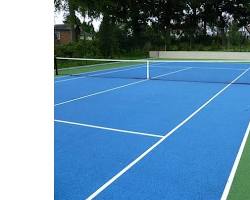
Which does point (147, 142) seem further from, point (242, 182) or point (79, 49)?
point (79, 49)

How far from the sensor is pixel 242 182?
4426 mm

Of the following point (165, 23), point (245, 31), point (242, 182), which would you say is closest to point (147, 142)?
point (242, 182)

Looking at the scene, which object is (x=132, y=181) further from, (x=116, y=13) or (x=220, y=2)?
(x=220, y=2)

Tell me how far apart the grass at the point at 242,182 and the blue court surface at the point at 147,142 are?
0.13m

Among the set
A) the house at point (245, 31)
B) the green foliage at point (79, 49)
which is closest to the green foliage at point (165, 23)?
the house at point (245, 31)

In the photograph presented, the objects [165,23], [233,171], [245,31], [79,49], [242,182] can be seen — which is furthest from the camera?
[245,31]

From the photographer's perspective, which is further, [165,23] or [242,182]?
[165,23]

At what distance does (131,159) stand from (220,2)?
119 feet

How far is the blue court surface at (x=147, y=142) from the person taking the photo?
14.3 feet

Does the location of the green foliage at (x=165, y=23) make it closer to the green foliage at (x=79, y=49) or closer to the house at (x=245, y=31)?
the house at (x=245, y=31)

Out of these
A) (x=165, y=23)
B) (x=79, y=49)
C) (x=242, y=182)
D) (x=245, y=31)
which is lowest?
(x=242, y=182)

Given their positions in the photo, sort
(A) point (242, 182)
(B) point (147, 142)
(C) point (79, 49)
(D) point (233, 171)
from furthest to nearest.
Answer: (C) point (79, 49), (B) point (147, 142), (D) point (233, 171), (A) point (242, 182)

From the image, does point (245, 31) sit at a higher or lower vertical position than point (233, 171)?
higher

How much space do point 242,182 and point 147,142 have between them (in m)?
2.11
